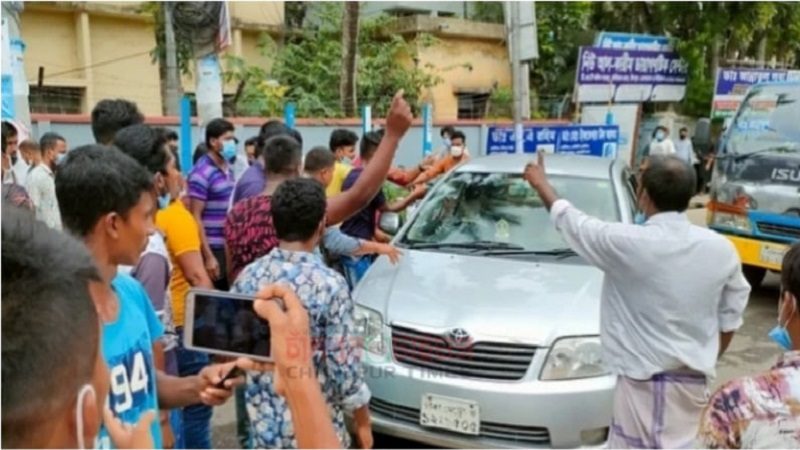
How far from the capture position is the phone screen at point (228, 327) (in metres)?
1.56

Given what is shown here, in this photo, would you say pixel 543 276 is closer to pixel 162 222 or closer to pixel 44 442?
pixel 162 222

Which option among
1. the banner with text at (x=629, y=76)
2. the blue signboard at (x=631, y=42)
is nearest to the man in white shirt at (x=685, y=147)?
the banner with text at (x=629, y=76)

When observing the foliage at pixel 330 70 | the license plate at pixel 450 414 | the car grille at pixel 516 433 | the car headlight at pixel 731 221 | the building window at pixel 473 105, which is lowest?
the car grille at pixel 516 433

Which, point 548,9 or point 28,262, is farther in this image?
point 548,9

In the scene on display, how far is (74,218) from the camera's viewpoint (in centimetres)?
167

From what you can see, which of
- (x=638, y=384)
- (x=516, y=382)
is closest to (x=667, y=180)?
(x=638, y=384)

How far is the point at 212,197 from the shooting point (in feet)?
13.5

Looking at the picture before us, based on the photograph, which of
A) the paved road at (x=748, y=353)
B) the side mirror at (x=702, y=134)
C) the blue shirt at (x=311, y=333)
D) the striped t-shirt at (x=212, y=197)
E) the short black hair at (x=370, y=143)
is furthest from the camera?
the side mirror at (x=702, y=134)

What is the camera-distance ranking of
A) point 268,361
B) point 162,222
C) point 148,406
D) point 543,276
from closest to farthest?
1. point 268,361
2. point 148,406
3. point 162,222
4. point 543,276

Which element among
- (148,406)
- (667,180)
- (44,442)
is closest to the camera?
(44,442)

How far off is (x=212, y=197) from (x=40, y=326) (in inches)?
128

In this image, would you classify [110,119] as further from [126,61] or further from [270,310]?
[126,61]

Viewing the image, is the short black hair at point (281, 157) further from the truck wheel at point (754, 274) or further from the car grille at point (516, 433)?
the truck wheel at point (754, 274)

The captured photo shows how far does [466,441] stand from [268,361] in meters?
1.92
